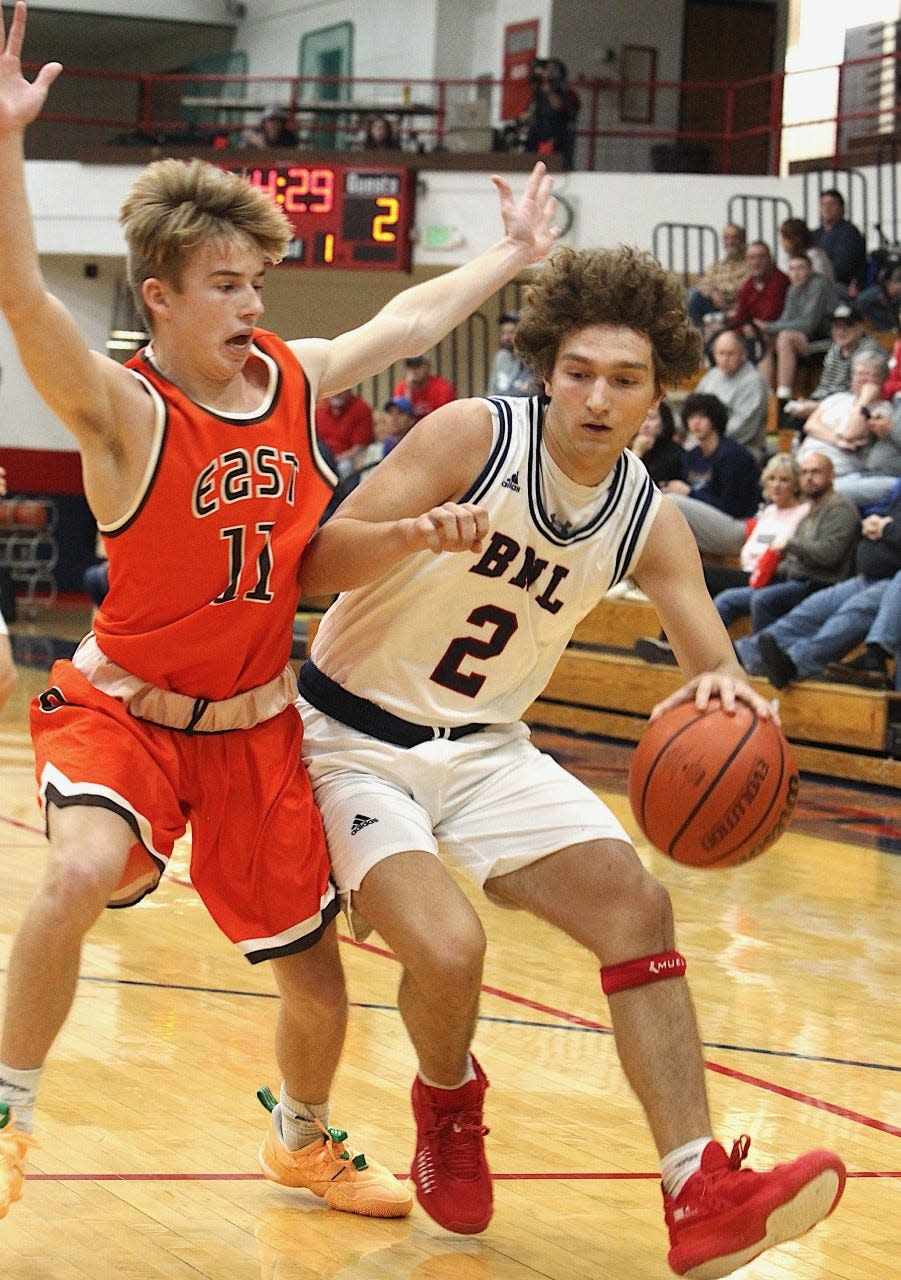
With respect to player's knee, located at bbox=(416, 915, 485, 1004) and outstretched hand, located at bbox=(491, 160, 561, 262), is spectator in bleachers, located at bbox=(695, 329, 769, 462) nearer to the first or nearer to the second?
outstretched hand, located at bbox=(491, 160, 561, 262)

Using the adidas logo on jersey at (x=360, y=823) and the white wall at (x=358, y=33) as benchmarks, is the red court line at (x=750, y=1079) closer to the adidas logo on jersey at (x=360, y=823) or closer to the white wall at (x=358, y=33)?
the adidas logo on jersey at (x=360, y=823)

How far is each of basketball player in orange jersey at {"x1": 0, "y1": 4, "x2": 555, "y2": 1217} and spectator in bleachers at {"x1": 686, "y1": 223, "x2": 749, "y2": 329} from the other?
1171 cm

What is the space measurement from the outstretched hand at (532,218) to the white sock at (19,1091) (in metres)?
2.02

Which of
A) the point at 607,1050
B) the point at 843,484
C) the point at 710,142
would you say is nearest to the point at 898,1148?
the point at 607,1050

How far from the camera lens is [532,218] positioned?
401 cm

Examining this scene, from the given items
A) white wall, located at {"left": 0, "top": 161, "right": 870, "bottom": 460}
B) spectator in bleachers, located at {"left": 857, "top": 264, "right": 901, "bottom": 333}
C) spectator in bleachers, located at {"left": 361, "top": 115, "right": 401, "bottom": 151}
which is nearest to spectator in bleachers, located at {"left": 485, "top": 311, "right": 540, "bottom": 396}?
white wall, located at {"left": 0, "top": 161, "right": 870, "bottom": 460}

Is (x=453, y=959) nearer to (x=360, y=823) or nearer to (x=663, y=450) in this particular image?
(x=360, y=823)

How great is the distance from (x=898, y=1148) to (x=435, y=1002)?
4.12 feet

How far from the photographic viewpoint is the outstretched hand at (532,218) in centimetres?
399

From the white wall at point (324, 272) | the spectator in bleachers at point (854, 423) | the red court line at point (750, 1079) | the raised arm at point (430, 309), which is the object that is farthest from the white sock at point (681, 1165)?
the white wall at point (324, 272)

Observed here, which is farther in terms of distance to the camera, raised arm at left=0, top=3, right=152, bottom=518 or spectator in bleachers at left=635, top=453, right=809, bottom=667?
spectator in bleachers at left=635, top=453, right=809, bottom=667

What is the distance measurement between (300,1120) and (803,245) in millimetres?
11761

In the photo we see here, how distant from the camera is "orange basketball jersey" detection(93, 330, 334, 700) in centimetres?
321

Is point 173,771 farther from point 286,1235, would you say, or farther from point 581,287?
point 581,287
